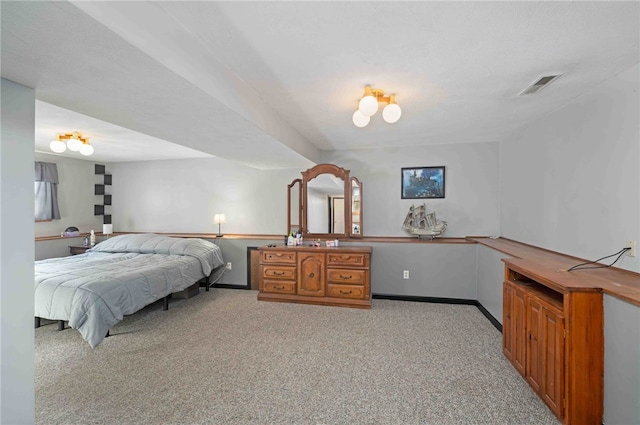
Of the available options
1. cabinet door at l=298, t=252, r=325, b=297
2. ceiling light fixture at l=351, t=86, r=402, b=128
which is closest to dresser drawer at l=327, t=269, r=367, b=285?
cabinet door at l=298, t=252, r=325, b=297

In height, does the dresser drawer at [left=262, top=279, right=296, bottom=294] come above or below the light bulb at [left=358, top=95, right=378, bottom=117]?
below

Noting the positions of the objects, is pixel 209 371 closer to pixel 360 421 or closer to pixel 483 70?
pixel 360 421

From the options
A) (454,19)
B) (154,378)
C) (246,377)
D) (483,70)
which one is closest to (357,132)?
(483,70)

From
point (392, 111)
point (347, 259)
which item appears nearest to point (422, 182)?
point (347, 259)

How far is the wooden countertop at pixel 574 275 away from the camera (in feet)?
5.31

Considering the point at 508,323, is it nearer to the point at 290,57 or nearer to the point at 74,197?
the point at 290,57

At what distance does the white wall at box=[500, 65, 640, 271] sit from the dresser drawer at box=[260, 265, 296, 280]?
296cm

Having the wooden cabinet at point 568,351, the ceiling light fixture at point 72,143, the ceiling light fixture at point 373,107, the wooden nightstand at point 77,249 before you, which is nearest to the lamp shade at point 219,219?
the ceiling light fixture at point 72,143

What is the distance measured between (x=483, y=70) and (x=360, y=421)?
8.14ft

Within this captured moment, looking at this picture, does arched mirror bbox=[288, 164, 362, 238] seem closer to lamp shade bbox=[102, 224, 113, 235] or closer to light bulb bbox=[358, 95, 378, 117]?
light bulb bbox=[358, 95, 378, 117]

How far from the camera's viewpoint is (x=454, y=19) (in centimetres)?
148

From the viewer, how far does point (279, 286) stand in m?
4.19

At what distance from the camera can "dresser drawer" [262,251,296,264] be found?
13.7ft

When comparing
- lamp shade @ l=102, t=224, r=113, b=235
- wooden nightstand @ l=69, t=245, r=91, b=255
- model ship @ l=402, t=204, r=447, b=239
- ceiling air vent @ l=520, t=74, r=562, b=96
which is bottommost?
wooden nightstand @ l=69, t=245, r=91, b=255
